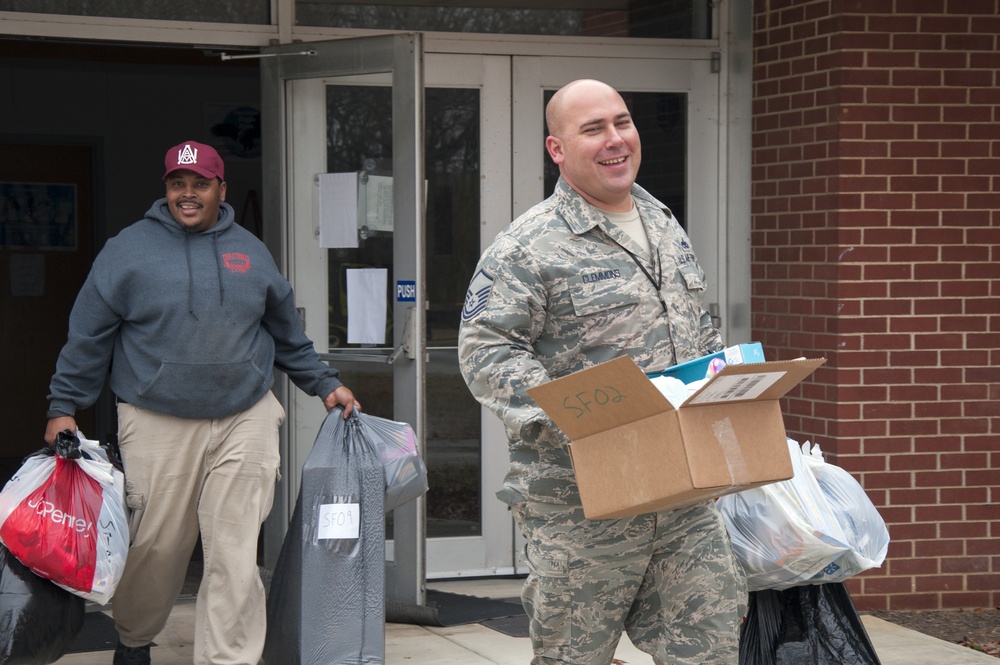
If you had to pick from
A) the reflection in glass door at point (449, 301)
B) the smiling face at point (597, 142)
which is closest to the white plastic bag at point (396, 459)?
the reflection in glass door at point (449, 301)

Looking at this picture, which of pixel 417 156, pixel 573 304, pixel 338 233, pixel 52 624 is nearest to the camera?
pixel 573 304

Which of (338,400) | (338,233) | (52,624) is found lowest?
(52,624)

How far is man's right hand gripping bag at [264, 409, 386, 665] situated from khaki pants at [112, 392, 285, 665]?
0.52 feet

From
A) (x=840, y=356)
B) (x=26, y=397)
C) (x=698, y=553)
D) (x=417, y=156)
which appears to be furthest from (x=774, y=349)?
(x=26, y=397)

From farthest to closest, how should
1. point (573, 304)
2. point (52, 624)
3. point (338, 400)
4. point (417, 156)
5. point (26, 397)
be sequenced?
1. point (26, 397)
2. point (417, 156)
3. point (338, 400)
4. point (52, 624)
5. point (573, 304)

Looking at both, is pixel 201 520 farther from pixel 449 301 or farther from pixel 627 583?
pixel 449 301

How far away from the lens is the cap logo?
14.4 ft

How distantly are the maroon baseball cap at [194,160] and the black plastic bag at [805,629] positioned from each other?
7.36 ft

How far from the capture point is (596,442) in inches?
116

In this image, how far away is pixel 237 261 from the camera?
175 inches

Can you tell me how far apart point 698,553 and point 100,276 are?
7.20ft

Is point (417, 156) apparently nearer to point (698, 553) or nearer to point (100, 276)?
point (100, 276)

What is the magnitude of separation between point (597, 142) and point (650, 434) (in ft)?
2.57

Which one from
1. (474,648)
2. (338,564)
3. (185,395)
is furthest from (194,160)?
(474,648)
